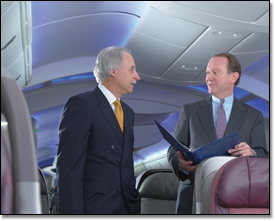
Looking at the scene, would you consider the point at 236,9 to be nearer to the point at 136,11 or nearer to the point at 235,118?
the point at 136,11

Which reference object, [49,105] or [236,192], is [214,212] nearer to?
[236,192]

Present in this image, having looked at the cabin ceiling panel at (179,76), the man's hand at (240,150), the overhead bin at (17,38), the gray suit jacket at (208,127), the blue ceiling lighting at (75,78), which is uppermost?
the blue ceiling lighting at (75,78)

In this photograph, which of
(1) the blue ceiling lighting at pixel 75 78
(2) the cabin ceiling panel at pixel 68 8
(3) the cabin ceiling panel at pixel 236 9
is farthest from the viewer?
(1) the blue ceiling lighting at pixel 75 78

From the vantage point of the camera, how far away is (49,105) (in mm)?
14062

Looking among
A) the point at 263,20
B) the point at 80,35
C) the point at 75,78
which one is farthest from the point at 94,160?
the point at 75,78

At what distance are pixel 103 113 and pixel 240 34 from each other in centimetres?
693

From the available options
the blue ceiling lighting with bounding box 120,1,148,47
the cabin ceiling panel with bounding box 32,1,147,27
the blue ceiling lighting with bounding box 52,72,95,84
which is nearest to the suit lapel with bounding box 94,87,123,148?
the cabin ceiling panel with bounding box 32,1,147,27

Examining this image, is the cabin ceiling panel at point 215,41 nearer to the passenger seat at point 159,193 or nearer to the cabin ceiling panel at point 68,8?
the cabin ceiling panel at point 68,8

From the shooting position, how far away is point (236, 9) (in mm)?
6938

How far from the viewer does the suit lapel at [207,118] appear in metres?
2.89

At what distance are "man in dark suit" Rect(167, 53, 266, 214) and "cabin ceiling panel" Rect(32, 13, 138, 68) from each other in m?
4.25

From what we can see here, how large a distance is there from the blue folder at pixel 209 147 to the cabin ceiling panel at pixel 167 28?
5.41 m

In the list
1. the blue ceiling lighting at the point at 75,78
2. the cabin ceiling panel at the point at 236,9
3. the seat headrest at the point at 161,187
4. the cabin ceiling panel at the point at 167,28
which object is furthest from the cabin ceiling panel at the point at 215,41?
the blue ceiling lighting at the point at 75,78

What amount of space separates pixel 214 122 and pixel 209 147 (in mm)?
605
